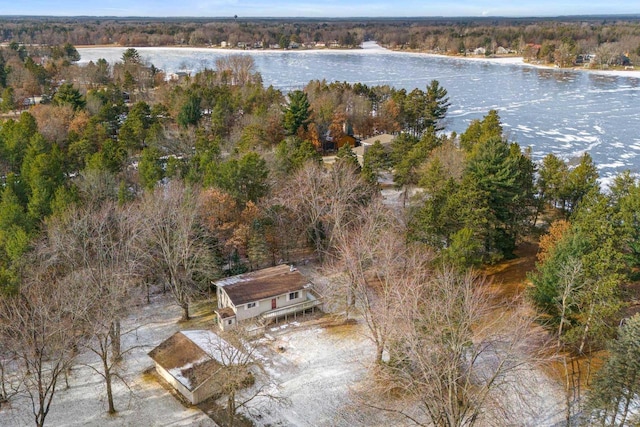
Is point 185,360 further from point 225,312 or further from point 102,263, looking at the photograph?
point 102,263

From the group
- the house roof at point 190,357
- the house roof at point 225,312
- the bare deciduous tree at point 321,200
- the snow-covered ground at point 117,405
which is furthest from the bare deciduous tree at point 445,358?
the bare deciduous tree at point 321,200

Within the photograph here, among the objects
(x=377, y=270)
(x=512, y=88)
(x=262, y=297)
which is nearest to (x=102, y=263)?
(x=262, y=297)

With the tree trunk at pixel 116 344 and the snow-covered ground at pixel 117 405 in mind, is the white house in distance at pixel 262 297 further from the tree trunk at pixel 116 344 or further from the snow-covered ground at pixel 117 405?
the tree trunk at pixel 116 344

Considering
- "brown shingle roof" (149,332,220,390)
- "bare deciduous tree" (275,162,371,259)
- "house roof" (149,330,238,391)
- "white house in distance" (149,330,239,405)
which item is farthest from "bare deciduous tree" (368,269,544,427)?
"bare deciduous tree" (275,162,371,259)

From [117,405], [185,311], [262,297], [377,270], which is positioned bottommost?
[117,405]

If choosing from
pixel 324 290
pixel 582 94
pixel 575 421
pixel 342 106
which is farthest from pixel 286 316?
pixel 582 94
